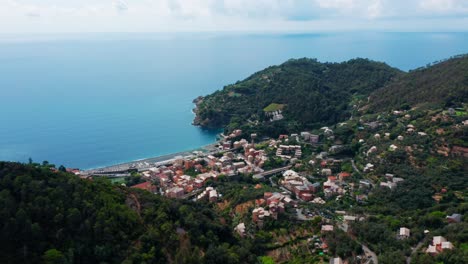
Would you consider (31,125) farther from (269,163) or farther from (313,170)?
(313,170)

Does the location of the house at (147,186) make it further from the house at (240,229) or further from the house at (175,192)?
the house at (240,229)

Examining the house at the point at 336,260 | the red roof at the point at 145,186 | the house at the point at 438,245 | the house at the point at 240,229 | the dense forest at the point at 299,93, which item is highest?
the dense forest at the point at 299,93

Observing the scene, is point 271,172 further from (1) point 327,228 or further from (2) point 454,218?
(2) point 454,218

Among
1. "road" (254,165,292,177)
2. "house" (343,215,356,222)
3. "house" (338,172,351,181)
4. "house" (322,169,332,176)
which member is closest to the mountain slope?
"house" (338,172,351,181)

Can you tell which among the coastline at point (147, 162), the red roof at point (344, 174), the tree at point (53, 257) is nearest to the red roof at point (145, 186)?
the coastline at point (147, 162)

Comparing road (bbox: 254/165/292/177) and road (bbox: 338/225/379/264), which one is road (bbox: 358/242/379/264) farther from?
road (bbox: 254/165/292/177)

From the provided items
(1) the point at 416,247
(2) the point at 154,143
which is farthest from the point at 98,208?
(2) the point at 154,143
